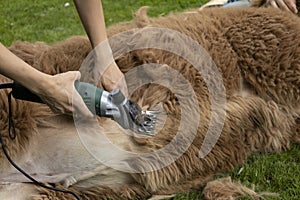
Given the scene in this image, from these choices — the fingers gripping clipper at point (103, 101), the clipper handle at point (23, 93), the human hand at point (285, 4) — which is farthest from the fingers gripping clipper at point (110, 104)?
the human hand at point (285, 4)

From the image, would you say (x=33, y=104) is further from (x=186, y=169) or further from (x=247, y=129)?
(x=247, y=129)

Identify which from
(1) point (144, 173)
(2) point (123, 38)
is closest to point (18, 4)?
(2) point (123, 38)

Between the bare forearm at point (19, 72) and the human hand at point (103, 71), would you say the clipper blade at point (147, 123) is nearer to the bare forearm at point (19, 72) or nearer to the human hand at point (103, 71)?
the human hand at point (103, 71)

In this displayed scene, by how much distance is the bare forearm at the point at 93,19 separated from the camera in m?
2.28

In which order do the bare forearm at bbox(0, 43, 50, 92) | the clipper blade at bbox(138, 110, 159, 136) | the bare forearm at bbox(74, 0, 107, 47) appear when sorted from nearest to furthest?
the bare forearm at bbox(0, 43, 50, 92) → the clipper blade at bbox(138, 110, 159, 136) → the bare forearm at bbox(74, 0, 107, 47)

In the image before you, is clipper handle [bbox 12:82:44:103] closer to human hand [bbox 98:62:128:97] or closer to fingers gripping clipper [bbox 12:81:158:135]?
fingers gripping clipper [bbox 12:81:158:135]

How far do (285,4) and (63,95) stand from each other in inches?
57.4

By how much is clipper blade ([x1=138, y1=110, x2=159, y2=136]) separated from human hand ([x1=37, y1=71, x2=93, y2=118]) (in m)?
0.27

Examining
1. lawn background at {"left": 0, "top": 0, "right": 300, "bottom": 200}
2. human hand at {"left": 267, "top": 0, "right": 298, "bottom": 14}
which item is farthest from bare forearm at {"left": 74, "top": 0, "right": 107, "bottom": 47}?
human hand at {"left": 267, "top": 0, "right": 298, "bottom": 14}

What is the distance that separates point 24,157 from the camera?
6.95 ft

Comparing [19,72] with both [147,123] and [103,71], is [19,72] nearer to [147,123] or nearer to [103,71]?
[103,71]

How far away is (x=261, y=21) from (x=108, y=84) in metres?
0.88

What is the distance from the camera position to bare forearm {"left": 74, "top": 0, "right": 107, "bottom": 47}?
7.48 ft

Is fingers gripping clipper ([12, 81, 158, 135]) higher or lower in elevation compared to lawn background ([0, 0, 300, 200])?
higher
